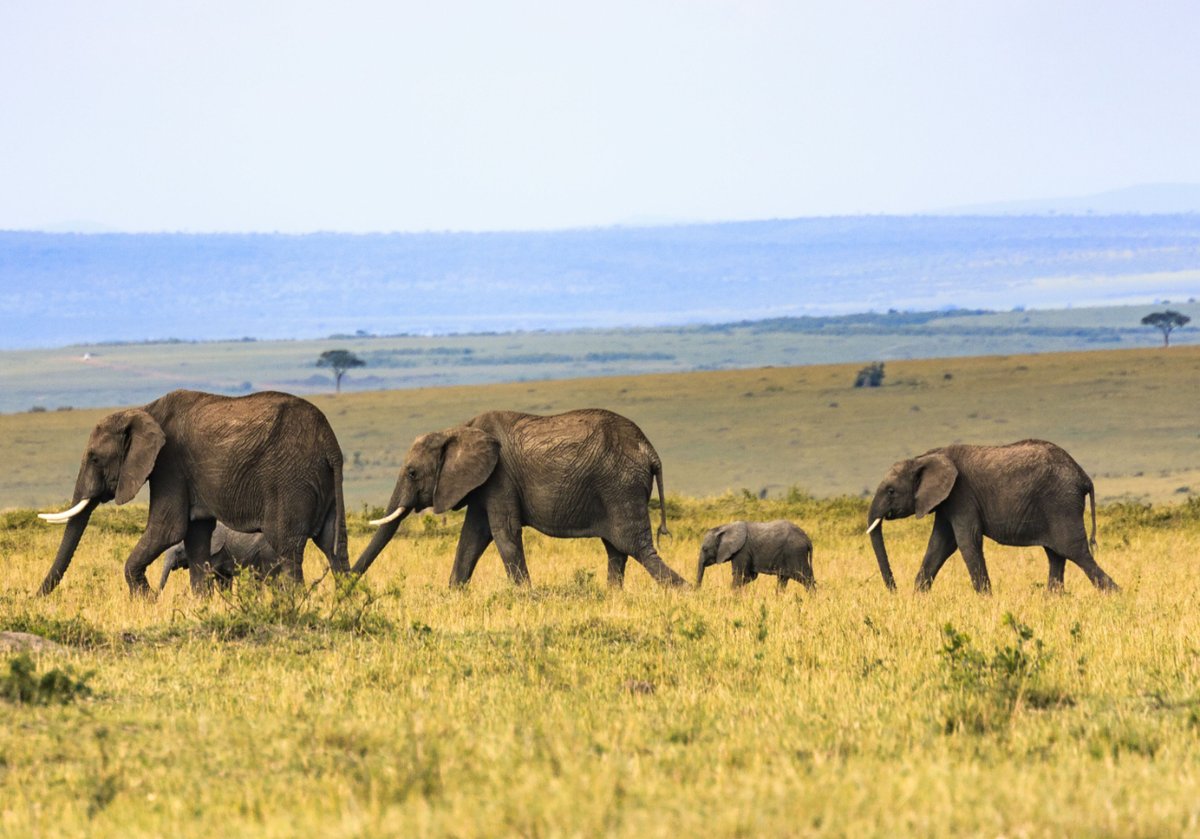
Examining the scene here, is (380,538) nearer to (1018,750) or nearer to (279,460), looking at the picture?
(279,460)

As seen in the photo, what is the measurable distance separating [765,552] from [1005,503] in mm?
2713

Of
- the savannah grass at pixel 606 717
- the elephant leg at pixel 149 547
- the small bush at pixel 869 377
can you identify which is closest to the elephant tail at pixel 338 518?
the savannah grass at pixel 606 717

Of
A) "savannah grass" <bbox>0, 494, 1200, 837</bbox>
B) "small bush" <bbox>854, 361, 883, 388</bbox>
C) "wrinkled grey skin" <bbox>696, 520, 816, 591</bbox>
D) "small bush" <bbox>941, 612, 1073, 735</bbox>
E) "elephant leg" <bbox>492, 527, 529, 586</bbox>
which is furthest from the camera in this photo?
"small bush" <bbox>854, 361, 883, 388</bbox>

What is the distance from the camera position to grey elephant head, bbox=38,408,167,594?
53.7 feet

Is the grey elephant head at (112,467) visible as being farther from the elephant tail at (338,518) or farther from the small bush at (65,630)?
the small bush at (65,630)

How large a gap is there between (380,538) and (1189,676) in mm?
9728

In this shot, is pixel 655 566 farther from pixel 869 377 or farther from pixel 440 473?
pixel 869 377

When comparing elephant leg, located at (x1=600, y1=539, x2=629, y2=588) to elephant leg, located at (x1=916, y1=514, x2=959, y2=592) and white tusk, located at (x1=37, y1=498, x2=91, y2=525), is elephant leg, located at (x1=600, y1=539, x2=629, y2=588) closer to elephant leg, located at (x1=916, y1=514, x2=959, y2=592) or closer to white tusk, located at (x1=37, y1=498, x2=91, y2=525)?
elephant leg, located at (x1=916, y1=514, x2=959, y2=592)

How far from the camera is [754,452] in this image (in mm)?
73250

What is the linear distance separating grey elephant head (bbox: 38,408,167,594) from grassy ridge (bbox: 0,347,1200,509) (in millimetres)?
38972

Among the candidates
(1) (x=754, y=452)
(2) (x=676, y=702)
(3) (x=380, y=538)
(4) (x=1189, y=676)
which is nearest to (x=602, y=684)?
(2) (x=676, y=702)

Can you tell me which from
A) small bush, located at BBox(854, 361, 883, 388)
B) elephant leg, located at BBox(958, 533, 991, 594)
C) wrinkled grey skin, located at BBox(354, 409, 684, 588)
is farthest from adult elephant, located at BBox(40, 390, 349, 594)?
small bush, located at BBox(854, 361, 883, 388)

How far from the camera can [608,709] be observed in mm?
10195

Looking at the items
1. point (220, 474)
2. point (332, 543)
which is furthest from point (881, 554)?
point (220, 474)
